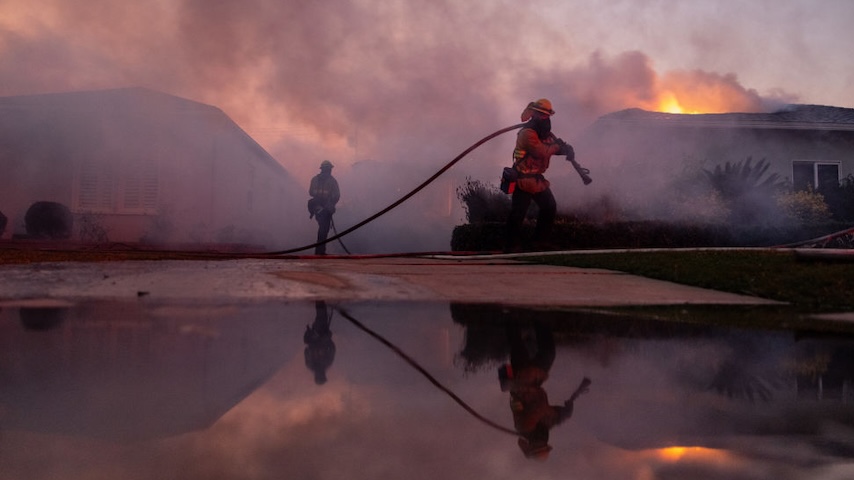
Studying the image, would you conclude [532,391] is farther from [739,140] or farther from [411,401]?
[739,140]

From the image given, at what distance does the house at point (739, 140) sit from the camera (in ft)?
47.1

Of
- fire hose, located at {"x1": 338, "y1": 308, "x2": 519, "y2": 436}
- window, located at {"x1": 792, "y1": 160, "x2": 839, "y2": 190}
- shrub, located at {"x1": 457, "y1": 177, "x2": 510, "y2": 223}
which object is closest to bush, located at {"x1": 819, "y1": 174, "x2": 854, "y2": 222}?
window, located at {"x1": 792, "y1": 160, "x2": 839, "y2": 190}

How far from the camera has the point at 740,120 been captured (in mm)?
15352

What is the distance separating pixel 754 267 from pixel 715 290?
0.99 meters

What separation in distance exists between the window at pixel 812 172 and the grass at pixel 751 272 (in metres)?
10.3

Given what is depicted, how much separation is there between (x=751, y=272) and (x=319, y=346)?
3.92 metres

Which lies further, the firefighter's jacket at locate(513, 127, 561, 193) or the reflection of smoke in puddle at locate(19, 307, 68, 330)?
the firefighter's jacket at locate(513, 127, 561, 193)

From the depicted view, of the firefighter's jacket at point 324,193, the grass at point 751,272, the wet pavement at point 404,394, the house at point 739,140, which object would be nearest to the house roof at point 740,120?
the house at point 739,140

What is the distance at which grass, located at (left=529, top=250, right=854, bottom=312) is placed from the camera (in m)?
4.08

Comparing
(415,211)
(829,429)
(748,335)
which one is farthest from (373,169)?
(829,429)

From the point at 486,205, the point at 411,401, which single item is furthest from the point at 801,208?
the point at 411,401

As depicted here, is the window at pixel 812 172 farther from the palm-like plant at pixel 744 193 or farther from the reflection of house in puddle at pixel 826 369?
the reflection of house in puddle at pixel 826 369

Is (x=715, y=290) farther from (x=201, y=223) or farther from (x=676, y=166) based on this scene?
(x=201, y=223)

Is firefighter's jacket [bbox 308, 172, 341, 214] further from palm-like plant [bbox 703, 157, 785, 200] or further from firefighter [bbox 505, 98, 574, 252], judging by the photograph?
palm-like plant [bbox 703, 157, 785, 200]
